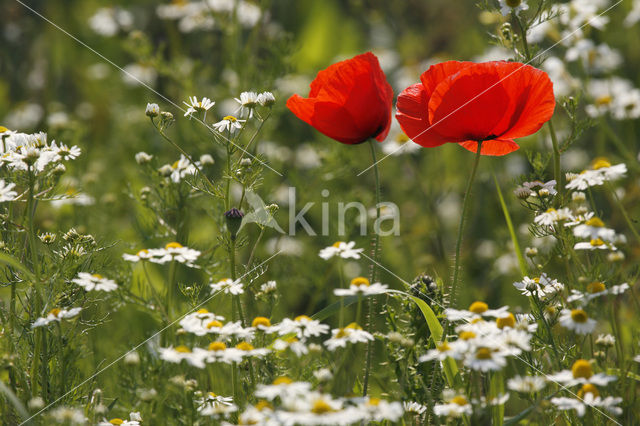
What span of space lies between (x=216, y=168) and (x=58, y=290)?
1.35m

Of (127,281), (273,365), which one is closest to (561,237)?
(273,365)

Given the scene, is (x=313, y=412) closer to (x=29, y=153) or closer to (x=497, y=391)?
(x=497, y=391)

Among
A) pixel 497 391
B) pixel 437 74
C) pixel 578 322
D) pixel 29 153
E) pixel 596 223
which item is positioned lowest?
pixel 497 391

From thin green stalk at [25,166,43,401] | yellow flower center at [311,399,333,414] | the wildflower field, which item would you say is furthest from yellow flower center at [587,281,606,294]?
thin green stalk at [25,166,43,401]

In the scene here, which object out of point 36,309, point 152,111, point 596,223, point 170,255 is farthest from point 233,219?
point 596,223

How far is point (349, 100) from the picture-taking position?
1.18m

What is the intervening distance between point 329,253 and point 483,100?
0.34 m

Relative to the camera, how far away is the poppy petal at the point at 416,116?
1.19m

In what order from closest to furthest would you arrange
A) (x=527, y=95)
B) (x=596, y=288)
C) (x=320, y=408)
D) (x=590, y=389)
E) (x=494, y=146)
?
(x=320, y=408) → (x=590, y=389) → (x=596, y=288) → (x=527, y=95) → (x=494, y=146)

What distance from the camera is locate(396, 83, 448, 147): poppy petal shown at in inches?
46.7

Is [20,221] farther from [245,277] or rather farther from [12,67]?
[12,67]

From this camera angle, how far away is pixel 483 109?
3.57ft

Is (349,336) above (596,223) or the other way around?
the other way around

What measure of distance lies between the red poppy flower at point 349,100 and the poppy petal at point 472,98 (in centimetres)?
12
